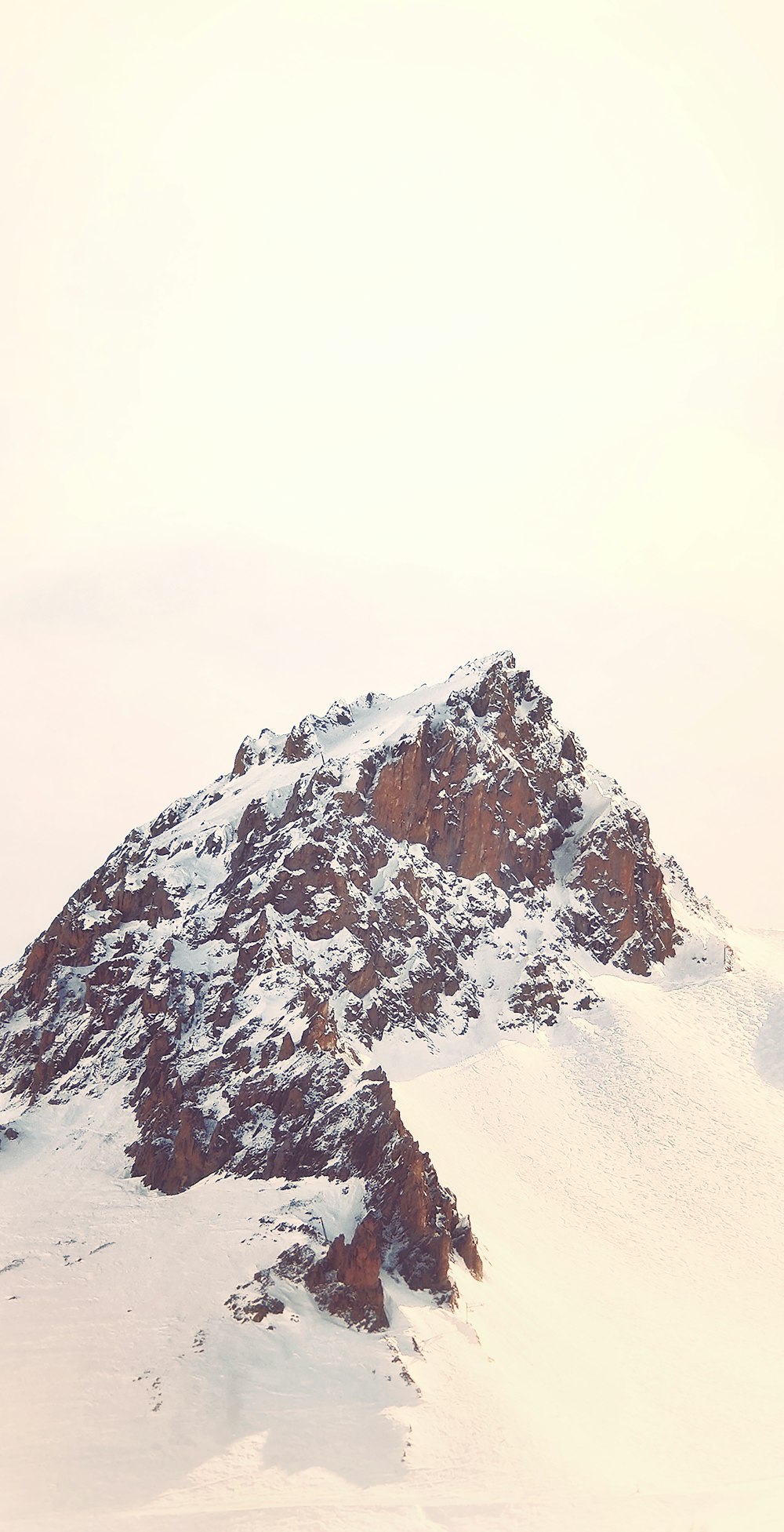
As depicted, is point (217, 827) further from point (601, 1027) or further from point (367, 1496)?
point (367, 1496)

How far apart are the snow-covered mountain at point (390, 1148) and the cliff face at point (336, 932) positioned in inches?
16.6

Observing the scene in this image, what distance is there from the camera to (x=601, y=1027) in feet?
474

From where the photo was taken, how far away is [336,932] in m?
144

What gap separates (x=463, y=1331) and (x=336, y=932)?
2188 inches

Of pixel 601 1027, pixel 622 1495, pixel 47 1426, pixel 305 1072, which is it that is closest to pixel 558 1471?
pixel 622 1495

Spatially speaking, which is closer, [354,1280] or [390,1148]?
[354,1280]

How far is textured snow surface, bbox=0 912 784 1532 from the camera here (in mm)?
81312

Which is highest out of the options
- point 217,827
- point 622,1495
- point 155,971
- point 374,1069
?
point 217,827

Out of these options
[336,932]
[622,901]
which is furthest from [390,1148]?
[622,901]

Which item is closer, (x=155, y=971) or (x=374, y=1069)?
(x=374, y=1069)

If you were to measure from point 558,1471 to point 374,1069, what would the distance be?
3674 centimetres

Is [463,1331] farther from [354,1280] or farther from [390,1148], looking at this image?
[390,1148]

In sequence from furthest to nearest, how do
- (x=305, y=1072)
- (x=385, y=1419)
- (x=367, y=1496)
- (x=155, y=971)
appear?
(x=155, y=971) < (x=305, y=1072) < (x=385, y=1419) < (x=367, y=1496)

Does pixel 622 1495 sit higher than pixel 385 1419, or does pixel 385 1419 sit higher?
pixel 385 1419
